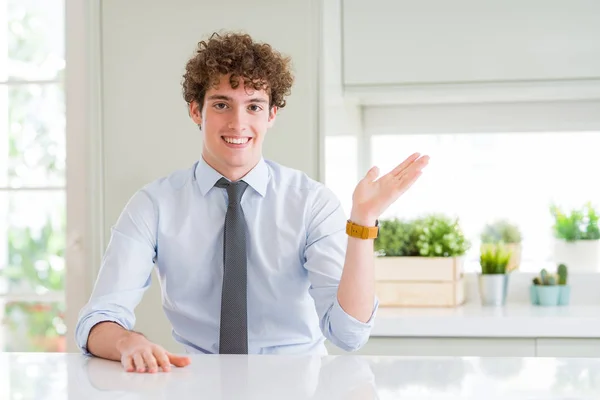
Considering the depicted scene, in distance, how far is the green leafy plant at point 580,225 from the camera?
3.37 metres

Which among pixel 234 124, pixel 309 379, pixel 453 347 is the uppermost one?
pixel 234 124

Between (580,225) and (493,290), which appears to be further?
(580,225)

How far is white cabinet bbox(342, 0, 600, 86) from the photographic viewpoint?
9.63 ft

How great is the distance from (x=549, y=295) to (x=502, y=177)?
67 cm

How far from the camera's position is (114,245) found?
1.89m

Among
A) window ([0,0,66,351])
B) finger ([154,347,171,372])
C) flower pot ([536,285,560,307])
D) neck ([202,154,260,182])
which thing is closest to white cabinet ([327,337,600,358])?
flower pot ([536,285,560,307])

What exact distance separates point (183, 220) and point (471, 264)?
1.91 metres

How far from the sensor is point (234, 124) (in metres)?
1.95

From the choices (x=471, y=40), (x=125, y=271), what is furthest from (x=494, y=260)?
(x=125, y=271)

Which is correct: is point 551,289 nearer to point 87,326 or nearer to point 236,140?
point 236,140

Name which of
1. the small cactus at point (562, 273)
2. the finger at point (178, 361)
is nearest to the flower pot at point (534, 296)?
the small cactus at point (562, 273)

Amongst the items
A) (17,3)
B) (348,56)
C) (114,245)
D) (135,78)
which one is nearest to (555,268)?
(348,56)

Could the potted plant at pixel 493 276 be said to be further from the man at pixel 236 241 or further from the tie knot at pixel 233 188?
the tie knot at pixel 233 188

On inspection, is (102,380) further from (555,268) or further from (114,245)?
(555,268)
